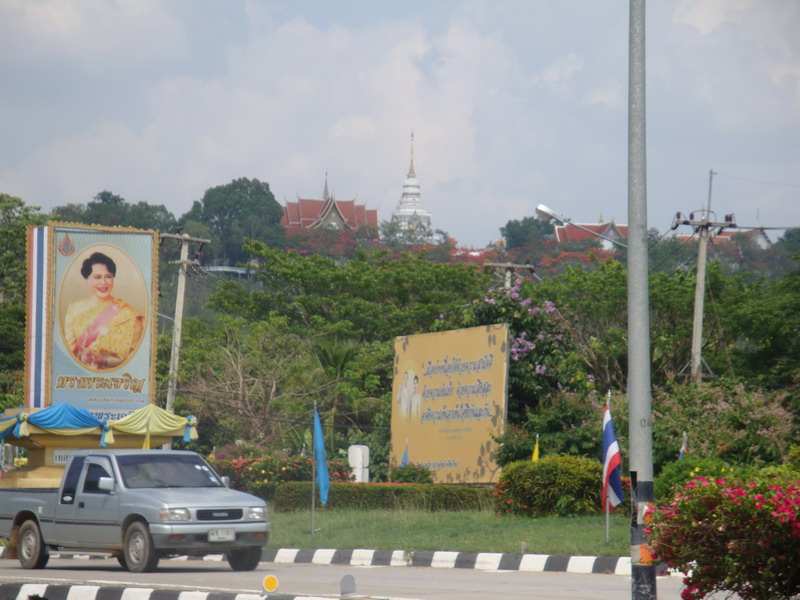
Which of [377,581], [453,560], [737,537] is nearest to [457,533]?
[453,560]

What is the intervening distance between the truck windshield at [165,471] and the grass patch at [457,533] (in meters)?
3.21

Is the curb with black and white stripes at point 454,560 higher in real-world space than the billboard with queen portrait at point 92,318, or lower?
lower

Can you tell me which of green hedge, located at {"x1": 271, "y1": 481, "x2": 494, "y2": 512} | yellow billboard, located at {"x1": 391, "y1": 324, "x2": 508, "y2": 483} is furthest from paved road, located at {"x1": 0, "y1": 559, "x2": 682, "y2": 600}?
yellow billboard, located at {"x1": 391, "y1": 324, "x2": 508, "y2": 483}

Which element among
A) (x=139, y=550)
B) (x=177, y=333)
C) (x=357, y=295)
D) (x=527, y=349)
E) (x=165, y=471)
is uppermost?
(x=357, y=295)

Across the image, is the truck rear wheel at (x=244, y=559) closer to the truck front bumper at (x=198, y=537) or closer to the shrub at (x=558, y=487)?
the truck front bumper at (x=198, y=537)

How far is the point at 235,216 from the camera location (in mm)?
116375

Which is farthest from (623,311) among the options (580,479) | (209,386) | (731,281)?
(580,479)

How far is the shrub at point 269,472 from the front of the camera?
29.0m

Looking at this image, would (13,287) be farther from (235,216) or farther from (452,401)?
(235,216)

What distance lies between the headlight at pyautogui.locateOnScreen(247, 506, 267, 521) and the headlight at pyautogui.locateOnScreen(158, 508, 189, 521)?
0.81 meters

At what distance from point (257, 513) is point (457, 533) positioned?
14.2 ft

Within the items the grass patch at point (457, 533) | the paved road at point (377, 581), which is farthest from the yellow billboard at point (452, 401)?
the paved road at point (377, 581)

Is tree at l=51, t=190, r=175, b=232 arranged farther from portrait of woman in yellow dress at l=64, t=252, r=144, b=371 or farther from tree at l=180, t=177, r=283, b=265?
portrait of woman in yellow dress at l=64, t=252, r=144, b=371

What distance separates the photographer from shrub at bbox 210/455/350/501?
28984 millimetres
